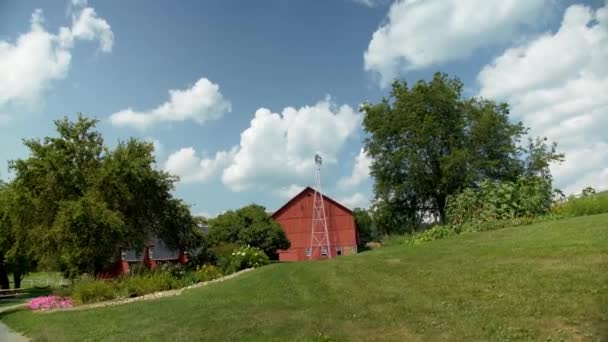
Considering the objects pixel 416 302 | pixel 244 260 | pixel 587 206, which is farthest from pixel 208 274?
pixel 587 206

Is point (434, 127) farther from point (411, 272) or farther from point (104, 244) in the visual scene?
point (411, 272)

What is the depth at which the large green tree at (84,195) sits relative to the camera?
74.4 ft

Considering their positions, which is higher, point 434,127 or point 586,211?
point 434,127

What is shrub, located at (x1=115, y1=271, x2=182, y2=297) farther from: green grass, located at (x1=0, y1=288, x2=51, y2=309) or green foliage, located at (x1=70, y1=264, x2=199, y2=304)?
green grass, located at (x1=0, y1=288, x2=51, y2=309)

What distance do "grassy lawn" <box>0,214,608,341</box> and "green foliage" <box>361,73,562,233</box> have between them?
23613 mm

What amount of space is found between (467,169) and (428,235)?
1784cm

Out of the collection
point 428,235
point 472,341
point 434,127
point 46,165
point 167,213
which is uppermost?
point 434,127

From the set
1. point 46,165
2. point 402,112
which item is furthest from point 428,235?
point 402,112

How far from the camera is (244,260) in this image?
2384 centimetres

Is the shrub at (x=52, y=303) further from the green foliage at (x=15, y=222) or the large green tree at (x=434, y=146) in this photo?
the large green tree at (x=434, y=146)

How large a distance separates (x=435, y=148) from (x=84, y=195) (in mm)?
25288

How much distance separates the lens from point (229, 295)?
13.0 m

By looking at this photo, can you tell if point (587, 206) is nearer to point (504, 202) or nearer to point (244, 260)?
point (504, 202)

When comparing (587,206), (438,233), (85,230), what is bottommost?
(438,233)
